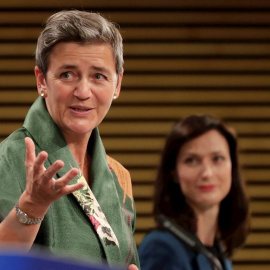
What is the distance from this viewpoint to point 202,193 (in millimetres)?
3031

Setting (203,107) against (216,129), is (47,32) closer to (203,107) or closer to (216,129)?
(216,129)

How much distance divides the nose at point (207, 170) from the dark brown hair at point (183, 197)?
143 millimetres

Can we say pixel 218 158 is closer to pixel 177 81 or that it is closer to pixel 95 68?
pixel 95 68

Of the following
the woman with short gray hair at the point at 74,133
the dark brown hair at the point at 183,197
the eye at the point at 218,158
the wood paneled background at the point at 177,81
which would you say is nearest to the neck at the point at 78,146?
the woman with short gray hair at the point at 74,133

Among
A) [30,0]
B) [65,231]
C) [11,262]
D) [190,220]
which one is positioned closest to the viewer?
[11,262]

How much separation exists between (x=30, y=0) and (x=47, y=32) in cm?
420

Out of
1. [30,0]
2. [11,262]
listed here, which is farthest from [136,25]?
[11,262]

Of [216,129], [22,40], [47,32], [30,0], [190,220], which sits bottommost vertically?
[190,220]

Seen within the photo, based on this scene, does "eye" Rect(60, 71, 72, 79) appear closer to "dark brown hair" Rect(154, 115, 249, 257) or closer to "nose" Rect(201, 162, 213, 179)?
"dark brown hair" Rect(154, 115, 249, 257)

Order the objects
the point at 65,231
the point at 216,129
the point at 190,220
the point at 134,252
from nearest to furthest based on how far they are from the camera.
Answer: the point at 65,231, the point at 134,252, the point at 190,220, the point at 216,129

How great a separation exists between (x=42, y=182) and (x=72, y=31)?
0.54 meters

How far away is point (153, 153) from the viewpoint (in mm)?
5977

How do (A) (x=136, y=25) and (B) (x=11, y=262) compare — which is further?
(A) (x=136, y=25)

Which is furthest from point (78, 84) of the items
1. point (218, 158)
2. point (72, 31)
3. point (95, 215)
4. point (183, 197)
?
point (218, 158)
